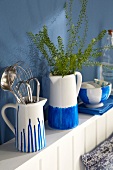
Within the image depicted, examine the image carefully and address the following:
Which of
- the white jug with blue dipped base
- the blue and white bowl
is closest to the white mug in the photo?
the white jug with blue dipped base

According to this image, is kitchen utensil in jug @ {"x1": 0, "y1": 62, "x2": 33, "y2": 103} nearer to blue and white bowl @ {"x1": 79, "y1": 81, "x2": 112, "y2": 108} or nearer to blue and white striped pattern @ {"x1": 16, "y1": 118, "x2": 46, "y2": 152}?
blue and white striped pattern @ {"x1": 16, "y1": 118, "x2": 46, "y2": 152}

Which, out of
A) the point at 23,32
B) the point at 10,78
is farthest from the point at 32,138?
the point at 23,32

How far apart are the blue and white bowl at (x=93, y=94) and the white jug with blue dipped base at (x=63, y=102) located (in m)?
0.20

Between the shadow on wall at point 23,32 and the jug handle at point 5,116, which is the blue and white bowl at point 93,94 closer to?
the shadow on wall at point 23,32

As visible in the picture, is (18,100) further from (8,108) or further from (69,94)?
(69,94)

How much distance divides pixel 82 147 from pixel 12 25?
62cm

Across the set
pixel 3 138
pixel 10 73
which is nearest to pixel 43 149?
pixel 3 138

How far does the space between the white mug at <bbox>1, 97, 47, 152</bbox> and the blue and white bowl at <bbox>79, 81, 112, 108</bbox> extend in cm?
38

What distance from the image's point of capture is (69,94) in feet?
3.44

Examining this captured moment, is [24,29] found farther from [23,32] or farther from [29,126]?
[29,126]

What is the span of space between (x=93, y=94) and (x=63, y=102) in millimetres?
244

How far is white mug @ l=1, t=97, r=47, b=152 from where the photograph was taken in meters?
0.90

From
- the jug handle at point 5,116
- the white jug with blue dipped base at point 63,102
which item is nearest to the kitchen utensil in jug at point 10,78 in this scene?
the jug handle at point 5,116

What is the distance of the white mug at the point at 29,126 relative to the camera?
896 millimetres
